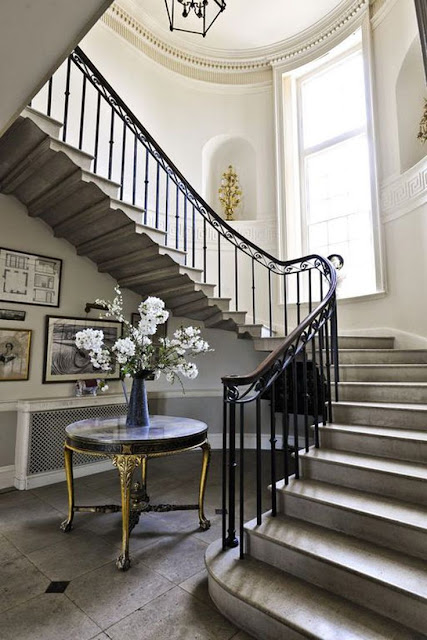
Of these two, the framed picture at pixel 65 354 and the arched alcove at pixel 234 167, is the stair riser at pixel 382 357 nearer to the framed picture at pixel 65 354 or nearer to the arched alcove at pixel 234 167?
the framed picture at pixel 65 354

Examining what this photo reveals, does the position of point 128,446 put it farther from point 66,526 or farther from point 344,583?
point 344,583

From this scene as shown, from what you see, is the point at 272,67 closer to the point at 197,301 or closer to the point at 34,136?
the point at 197,301

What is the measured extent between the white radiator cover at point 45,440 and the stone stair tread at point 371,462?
8.01 ft

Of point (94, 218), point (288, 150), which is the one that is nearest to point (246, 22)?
point (288, 150)

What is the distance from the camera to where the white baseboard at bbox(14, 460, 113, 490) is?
3385mm

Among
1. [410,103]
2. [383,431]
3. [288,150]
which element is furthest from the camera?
[288,150]

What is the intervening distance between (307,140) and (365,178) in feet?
4.09

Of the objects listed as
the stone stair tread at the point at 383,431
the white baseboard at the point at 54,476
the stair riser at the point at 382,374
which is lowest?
the white baseboard at the point at 54,476

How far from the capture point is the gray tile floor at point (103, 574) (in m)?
1.66

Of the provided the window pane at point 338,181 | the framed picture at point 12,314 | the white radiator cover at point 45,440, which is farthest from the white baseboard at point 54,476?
the window pane at point 338,181

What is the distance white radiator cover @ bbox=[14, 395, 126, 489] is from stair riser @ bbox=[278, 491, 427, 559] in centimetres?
242

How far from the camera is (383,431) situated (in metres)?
2.36

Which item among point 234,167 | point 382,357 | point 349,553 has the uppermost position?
point 234,167

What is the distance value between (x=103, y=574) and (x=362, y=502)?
1.49 meters
